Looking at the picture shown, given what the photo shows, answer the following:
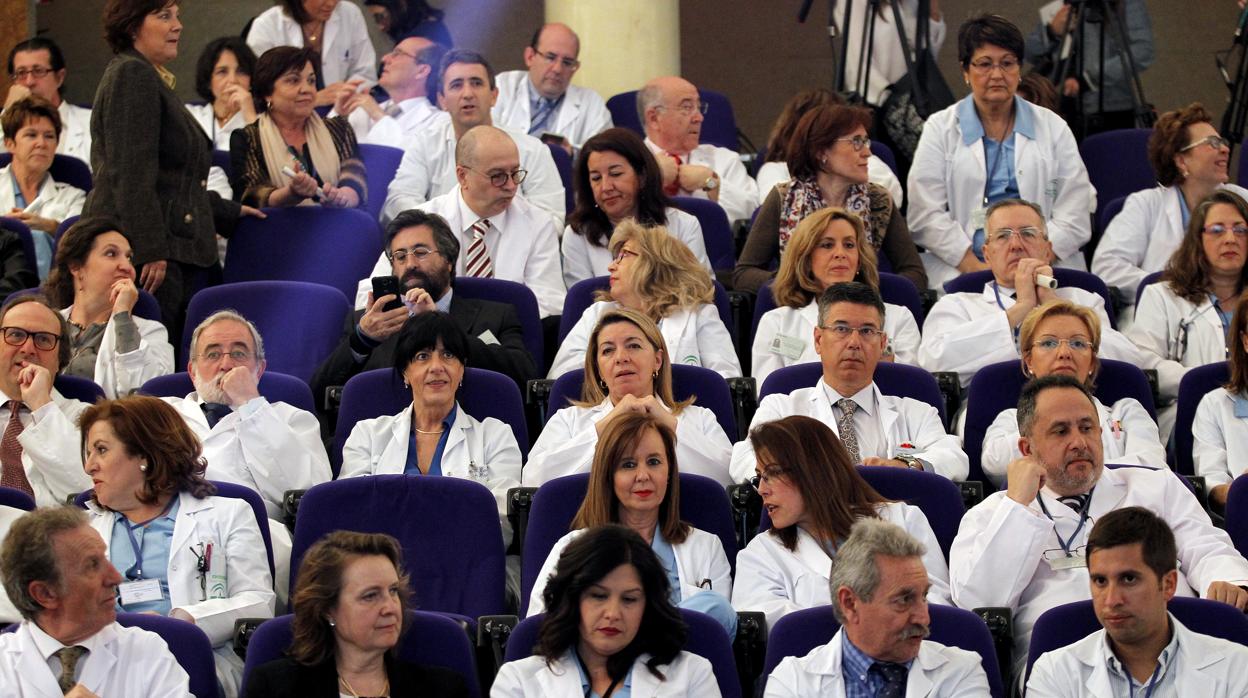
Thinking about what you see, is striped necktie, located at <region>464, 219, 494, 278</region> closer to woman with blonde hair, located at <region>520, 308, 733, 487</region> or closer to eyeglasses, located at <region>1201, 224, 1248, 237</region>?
woman with blonde hair, located at <region>520, 308, 733, 487</region>

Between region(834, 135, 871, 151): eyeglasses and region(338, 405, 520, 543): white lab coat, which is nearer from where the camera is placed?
region(338, 405, 520, 543): white lab coat

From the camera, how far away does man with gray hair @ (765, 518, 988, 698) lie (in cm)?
365

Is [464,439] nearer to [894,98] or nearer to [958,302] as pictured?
[958,302]

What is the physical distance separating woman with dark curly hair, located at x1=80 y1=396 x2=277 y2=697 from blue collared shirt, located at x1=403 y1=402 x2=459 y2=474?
0.69m

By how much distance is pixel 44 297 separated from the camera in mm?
5414

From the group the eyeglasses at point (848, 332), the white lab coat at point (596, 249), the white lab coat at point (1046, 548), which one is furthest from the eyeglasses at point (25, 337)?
the white lab coat at point (1046, 548)

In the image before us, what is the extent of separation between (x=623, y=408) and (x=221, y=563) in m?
1.11

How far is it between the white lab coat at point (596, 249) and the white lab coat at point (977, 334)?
3.08 ft

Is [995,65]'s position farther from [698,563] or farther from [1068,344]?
[698,563]

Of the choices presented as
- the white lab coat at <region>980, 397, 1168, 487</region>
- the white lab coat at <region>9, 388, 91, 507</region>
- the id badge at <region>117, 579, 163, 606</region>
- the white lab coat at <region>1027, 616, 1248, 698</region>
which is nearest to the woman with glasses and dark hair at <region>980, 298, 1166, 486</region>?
the white lab coat at <region>980, 397, 1168, 487</region>

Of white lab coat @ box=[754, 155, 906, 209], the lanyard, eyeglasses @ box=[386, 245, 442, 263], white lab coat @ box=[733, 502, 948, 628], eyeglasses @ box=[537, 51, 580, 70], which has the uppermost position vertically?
eyeglasses @ box=[537, 51, 580, 70]

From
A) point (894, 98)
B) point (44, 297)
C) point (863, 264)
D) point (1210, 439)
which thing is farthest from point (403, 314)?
point (894, 98)

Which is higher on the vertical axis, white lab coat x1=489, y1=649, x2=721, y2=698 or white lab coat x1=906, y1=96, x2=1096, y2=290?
white lab coat x1=906, y1=96, x2=1096, y2=290

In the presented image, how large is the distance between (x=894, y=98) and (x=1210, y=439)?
282 centimetres
